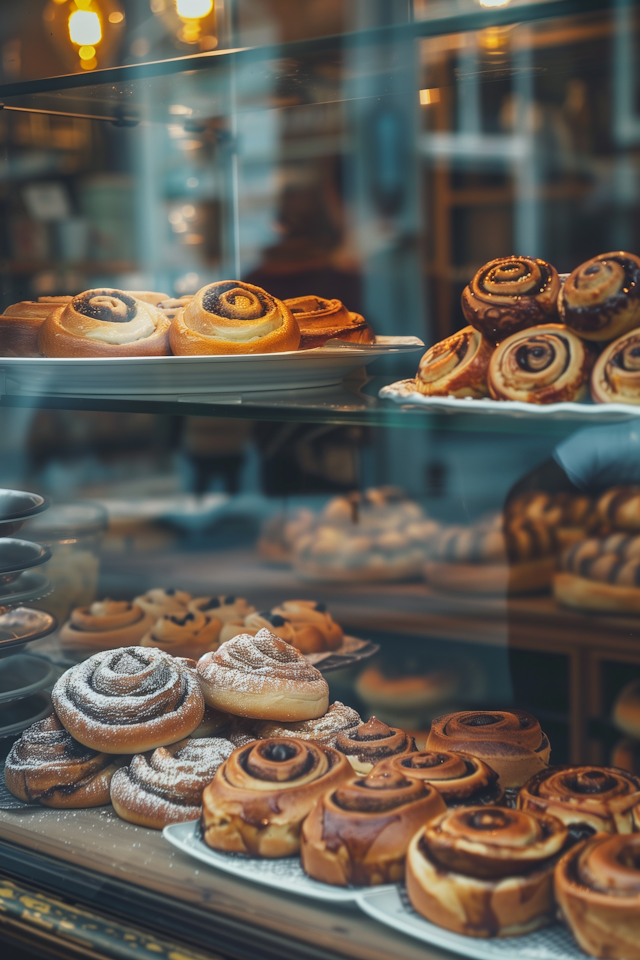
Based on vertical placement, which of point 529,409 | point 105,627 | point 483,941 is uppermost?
point 529,409

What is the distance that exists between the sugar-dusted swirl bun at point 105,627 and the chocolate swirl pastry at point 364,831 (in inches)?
18.2

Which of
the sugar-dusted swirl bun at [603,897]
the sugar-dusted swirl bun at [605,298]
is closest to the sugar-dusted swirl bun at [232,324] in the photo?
the sugar-dusted swirl bun at [605,298]

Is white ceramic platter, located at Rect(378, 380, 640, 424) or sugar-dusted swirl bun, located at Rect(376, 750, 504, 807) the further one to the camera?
sugar-dusted swirl bun, located at Rect(376, 750, 504, 807)

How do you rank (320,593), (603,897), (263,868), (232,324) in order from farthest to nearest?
(320,593) < (232,324) < (263,868) < (603,897)

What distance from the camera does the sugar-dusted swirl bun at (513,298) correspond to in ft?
2.16

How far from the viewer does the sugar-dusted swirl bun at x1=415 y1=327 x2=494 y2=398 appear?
26.2 inches

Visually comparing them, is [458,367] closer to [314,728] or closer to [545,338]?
[545,338]

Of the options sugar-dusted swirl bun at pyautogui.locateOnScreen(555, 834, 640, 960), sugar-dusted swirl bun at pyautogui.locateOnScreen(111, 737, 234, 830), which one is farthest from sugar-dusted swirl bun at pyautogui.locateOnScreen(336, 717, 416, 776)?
sugar-dusted swirl bun at pyautogui.locateOnScreen(555, 834, 640, 960)

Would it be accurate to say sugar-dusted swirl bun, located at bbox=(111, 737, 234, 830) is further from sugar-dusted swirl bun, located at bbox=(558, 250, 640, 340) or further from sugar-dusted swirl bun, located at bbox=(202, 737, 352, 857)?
sugar-dusted swirl bun, located at bbox=(558, 250, 640, 340)

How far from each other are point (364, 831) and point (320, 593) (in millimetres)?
917

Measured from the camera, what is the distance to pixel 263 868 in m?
0.65

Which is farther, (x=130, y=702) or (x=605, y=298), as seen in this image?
(x=130, y=702)

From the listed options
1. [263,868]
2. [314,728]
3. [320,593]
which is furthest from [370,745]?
[320,593]

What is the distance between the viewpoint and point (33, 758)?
31.0 inches
